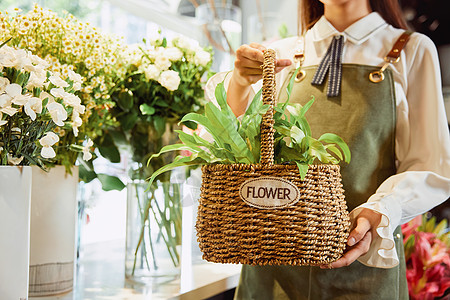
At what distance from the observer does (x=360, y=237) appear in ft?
2.83

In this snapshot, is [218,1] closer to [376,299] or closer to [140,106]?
[140,106]

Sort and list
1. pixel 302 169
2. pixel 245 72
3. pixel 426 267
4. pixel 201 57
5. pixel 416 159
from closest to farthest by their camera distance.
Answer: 1. pixel 302 169
2. pixel 245 72
3. pixel 416 159
4. pixel 201 57
5. pixel 426 267

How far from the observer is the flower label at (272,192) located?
75 cm

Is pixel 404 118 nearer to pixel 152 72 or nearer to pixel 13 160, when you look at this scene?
pixel 152 72

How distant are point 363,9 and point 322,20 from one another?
4.2 inches

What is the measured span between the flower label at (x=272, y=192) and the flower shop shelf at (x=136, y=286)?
1.50ft

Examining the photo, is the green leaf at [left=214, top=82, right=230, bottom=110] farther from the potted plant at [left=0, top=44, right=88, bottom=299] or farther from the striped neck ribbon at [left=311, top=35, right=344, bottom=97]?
the striped neck ribbon at [left=311, top=35, right=344, bottom=97]

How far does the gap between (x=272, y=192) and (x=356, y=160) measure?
0.43 meters

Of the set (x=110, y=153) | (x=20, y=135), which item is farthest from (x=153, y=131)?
(x=20, y=135)

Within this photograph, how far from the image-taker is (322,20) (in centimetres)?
122

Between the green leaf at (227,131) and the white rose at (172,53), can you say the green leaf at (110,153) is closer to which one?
the white rose at (172,53)

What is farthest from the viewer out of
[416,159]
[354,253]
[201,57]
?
[201,57]

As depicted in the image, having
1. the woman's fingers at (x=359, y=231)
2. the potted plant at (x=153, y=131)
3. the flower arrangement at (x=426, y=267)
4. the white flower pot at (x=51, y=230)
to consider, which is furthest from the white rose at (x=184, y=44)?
the flower arrangement at (x=426, y=267)

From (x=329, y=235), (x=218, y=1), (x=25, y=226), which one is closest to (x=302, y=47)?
(x=329, y=235)
